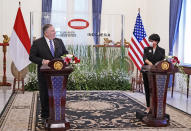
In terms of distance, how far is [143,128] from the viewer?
450 cm

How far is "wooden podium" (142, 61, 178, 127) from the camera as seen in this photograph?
4562 mm

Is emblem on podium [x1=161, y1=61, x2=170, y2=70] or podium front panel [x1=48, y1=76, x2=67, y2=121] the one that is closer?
podium front panel [x1=48, y1=76, x2=67, y2=121]

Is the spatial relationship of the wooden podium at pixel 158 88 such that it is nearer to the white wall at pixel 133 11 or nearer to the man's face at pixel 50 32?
the man's face at pixel 50 32

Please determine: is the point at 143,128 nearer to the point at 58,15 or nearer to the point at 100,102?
the point at 100,102

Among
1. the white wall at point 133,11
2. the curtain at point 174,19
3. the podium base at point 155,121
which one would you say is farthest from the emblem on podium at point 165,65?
the white wall at point 133,11

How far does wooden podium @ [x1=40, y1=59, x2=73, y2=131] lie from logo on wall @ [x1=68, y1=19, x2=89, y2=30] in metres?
3.99

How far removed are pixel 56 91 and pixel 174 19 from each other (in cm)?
566

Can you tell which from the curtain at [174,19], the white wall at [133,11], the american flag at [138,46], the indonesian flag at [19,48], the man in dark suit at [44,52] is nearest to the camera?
the man in dark suit at [44,52]

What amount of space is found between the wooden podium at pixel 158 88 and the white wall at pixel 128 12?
5.42m

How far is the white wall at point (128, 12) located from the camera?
1006 centimetres

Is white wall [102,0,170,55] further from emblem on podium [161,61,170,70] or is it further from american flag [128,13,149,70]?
emblem on podium [161,61,170,70]

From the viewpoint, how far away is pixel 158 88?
4.62 m

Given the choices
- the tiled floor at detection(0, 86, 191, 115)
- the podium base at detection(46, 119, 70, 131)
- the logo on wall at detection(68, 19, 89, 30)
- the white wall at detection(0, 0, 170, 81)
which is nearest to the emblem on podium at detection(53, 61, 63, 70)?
the podium base at detection(46, 119, 70, 131)

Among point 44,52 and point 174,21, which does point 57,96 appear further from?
point 174,21
